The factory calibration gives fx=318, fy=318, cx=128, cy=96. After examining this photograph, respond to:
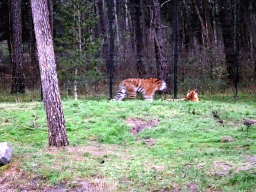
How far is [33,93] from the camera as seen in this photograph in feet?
40.0

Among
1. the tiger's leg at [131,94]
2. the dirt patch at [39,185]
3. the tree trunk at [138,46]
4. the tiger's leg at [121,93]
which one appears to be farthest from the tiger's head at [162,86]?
the dirt patch at [39,185]

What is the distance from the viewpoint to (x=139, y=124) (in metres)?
7.94

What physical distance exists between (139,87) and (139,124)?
13.9 ft

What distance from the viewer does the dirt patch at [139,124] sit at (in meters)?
7.54

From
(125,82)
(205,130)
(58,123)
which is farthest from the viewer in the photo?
(125,82)

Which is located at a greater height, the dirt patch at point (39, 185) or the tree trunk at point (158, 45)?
the tree trunk at point (158, 45)

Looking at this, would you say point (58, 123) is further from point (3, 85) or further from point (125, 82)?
point (3, 85)

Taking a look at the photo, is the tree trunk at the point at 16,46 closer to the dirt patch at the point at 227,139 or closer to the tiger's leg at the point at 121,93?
the tiger's leg at the point at 121,93

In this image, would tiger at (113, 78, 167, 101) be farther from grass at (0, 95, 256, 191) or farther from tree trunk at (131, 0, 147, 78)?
grass at (0, 95, 256, 191)

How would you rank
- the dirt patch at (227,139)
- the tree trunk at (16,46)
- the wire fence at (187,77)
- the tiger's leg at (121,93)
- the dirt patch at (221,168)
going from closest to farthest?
the dirt patch at (221,168)
the dirt patch at (227,139)
the tiger's leg at (121,93)
the wire fence at (187,77)
the tree trunk at (16,46)

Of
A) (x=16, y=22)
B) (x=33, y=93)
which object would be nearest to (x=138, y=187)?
(x=33, y=93)

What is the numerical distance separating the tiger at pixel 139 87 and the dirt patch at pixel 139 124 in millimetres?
3665

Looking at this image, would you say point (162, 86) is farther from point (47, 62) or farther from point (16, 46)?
point (47, 62)

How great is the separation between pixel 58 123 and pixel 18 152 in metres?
0.83
